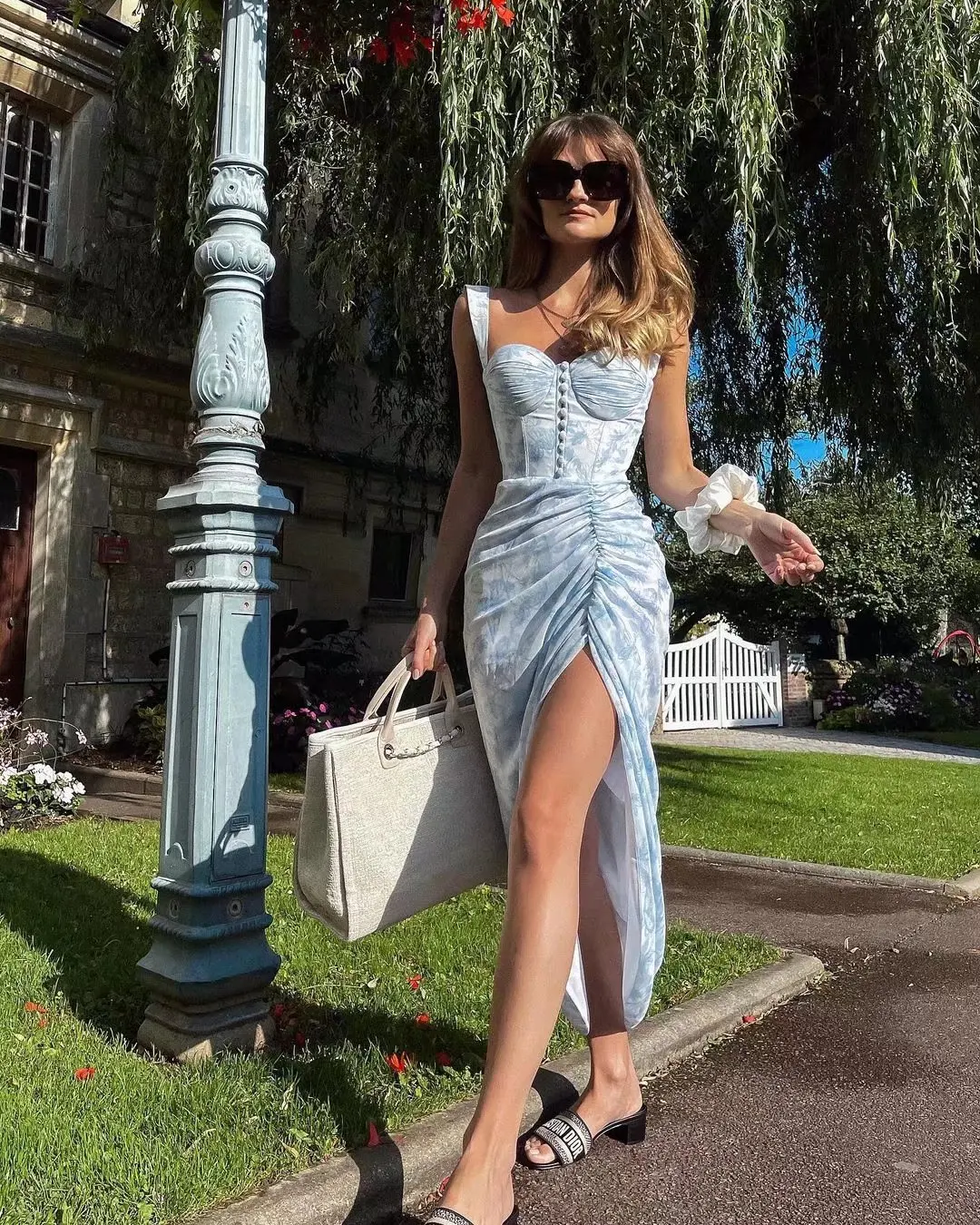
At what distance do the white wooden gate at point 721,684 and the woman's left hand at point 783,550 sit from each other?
13.7 metres

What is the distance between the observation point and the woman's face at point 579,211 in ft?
7.32

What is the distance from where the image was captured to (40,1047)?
2.62m

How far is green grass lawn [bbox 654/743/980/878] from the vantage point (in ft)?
19.8

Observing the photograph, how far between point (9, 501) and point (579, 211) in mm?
7814

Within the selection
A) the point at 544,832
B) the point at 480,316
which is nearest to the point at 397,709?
the point at 544,832

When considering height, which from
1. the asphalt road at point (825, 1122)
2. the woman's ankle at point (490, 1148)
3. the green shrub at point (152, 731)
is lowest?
the asphalt road at point (825, 1122)

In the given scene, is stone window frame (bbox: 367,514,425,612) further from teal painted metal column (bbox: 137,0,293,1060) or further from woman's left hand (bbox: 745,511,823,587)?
woman's left hand (bbox: 745,511,823,587)

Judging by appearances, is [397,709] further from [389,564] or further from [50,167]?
[389,564]

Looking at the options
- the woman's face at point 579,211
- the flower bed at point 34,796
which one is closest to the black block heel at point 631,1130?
the woman's face at point 579,211

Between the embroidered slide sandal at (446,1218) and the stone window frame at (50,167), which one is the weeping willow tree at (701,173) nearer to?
the stone window frame at (50,167)

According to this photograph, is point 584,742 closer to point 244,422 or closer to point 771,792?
point 244,422

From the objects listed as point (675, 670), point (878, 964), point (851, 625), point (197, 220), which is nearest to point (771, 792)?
point (878, 964)

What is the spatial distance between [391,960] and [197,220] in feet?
17.1

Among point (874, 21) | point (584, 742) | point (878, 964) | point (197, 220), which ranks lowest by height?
point (878, 964)
